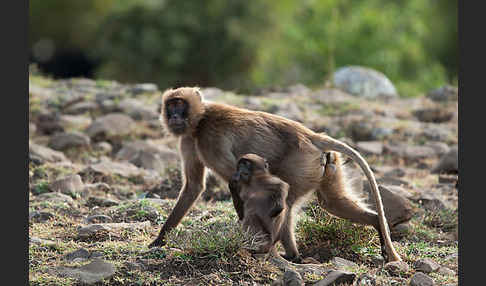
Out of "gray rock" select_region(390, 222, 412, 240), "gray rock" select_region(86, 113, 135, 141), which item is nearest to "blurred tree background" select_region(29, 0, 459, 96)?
"gray rock" select_region(86, 113, 135, 141)

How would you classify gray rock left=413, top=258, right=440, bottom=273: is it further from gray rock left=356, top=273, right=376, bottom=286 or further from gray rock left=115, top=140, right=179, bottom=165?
gray rock left=115, top=140, right=179, bottom=165

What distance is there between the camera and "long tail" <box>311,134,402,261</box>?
7.54 m

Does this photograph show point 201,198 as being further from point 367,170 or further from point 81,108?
point 81,108

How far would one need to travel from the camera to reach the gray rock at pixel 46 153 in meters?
12.0

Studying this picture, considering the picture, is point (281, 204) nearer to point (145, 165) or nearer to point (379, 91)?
point (145, 165)

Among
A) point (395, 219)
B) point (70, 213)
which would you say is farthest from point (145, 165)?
point (395, 219)

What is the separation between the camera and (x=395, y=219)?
8789 millimetres

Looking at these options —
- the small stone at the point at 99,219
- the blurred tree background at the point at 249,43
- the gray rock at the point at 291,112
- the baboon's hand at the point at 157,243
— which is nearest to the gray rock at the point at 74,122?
the gray rock at the point at 291,112

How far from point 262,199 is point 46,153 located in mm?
6067

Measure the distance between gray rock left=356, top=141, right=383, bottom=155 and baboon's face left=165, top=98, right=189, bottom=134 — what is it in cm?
587

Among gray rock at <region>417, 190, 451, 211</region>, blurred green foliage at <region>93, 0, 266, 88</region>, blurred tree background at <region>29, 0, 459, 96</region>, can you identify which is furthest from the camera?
blurred green foliage at <region>93, 0, 266, 88</region>

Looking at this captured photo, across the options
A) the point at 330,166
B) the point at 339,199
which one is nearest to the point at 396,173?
the point at 339,199

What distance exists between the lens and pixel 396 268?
7.24 metres

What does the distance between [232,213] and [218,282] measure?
2290 mm
